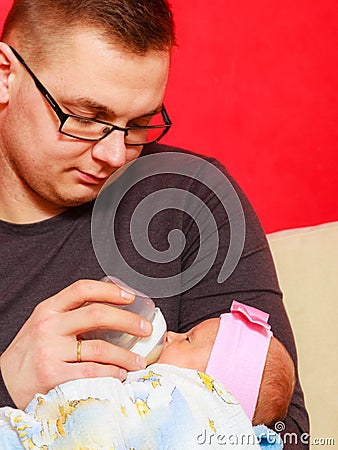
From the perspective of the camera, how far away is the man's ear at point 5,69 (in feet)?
6.21

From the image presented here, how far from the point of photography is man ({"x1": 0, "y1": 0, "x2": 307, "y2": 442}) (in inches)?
70.7

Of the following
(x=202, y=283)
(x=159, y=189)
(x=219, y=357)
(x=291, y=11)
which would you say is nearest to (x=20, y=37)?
(x=159, y=189)

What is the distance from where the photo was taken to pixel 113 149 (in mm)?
1837

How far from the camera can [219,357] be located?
65.1 inches

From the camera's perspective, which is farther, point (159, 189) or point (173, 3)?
point (173, 3)

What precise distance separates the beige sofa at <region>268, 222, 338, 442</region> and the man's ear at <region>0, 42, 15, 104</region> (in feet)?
2.80

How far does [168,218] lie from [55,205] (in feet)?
0.84

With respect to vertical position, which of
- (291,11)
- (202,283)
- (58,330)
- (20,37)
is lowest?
(202,283)

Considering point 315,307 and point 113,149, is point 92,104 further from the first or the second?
point 315,307

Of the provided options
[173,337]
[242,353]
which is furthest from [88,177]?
[242,353]

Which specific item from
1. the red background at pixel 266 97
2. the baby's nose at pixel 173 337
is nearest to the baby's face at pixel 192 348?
the baby's nose at pixel 173 337

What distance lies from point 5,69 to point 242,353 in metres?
0.80

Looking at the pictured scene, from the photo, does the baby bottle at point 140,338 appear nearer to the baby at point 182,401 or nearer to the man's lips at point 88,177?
the baby at point 182,401

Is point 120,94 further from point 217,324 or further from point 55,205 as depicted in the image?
point 217,324
